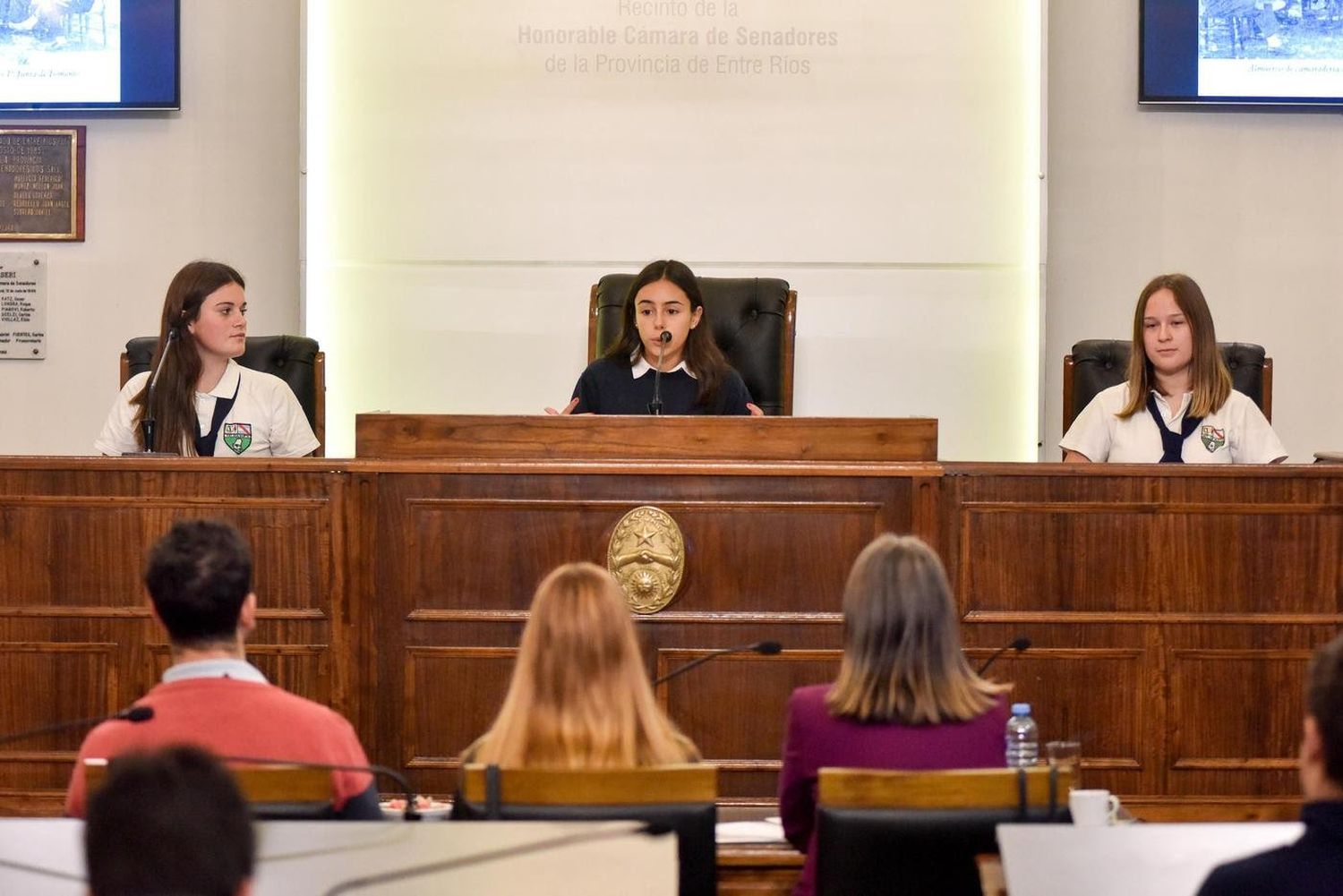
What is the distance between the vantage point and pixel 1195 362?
15.0 feet

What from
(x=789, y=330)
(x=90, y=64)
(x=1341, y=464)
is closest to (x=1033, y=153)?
(x=789, y=330)

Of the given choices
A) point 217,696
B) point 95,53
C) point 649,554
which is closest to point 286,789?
point 217,696

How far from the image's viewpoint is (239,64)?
609cm

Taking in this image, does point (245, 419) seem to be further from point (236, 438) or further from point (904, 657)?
point (904, 657)

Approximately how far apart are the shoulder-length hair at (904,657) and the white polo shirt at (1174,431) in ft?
7.29

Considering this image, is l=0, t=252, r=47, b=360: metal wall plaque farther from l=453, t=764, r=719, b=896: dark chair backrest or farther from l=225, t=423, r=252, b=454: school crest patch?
l=453, t=764, r=719, b=896: dark chair backrest

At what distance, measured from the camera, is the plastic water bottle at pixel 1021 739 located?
2.55m

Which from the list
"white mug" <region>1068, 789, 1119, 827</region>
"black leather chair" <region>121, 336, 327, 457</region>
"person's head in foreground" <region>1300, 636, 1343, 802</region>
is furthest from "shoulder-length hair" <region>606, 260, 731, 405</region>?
"person's head in foreground" <region>1300, 636, 1343, 802</region>

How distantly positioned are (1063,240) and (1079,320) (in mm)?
304

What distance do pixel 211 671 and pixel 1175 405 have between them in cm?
311

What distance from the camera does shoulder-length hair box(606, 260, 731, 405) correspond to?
189 inches

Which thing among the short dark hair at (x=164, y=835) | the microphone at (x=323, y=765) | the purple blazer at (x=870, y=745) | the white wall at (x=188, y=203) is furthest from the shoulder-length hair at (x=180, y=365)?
the short dark hair at (x=164, y=835)

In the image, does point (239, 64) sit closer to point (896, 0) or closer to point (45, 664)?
point (896, 0)

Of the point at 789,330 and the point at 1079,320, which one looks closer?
the point at 789,330
